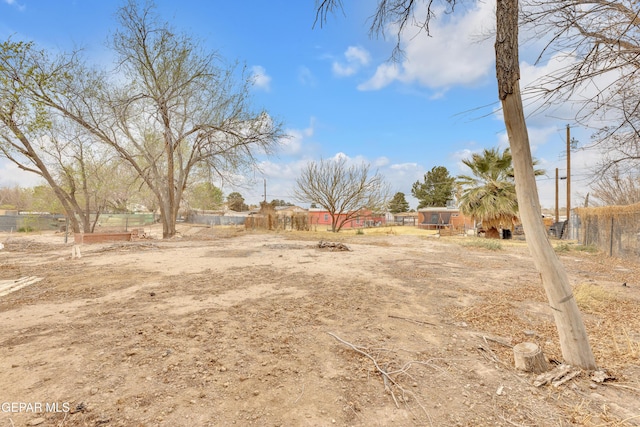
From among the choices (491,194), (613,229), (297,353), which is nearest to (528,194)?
(297,353)

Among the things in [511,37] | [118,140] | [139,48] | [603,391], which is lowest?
[603,391]

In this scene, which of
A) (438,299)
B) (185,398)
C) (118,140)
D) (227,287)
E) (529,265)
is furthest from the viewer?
(118,140)

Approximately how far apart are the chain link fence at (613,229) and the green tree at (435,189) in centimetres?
3071

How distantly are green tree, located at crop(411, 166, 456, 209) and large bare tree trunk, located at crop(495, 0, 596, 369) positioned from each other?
42.1 meters

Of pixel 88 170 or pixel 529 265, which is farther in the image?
pixel 88 170

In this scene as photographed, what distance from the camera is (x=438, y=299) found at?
15.5ft

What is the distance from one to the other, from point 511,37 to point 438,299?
3.61 m

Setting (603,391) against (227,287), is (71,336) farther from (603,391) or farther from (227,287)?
(603,391)

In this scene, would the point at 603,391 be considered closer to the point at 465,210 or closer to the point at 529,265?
the point at 529,265

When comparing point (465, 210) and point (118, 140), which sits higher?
point (118, 140)

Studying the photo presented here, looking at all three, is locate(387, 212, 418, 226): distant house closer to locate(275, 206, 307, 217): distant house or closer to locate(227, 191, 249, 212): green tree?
locate(275, 206, 307, 217): distant house

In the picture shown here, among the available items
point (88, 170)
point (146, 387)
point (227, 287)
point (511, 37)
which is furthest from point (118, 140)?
point (511, 37)

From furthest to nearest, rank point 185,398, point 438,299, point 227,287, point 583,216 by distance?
1. point 583,216
2. point 227,287
3. point 438,299
4. point 185,398

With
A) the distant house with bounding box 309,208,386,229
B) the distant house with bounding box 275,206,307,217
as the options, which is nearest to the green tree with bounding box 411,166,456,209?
the distant house with bounding box 309,208,386,229
